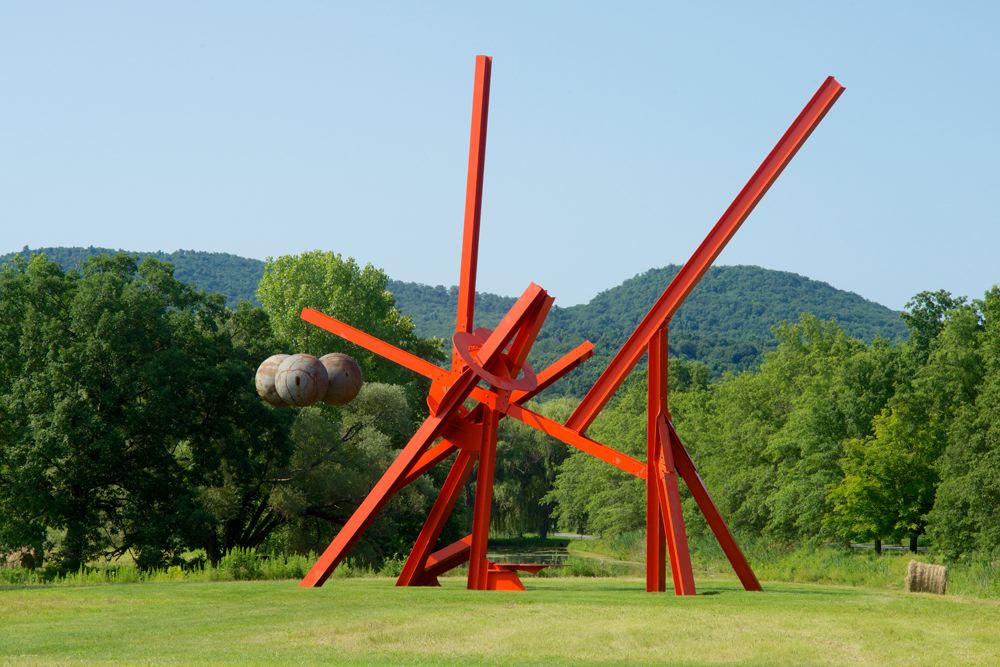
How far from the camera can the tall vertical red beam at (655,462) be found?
72.4ft

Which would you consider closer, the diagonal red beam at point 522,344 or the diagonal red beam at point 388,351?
the diagonal red beam at point 522,344

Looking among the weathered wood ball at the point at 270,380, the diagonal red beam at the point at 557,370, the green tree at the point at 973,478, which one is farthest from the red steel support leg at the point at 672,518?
the green tree at the point at 973,478

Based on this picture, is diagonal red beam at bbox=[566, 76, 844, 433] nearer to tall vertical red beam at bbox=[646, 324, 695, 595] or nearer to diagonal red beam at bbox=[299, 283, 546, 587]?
tall vertical red beam at bbox=[646, 324, 695, 595]

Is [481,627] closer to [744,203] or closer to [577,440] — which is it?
[577,440]

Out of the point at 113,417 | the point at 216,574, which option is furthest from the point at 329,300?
the point at 216,574

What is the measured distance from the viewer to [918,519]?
43.2m

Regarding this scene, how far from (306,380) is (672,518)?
20.5 feet

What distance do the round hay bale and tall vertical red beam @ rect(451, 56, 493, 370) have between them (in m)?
9.13

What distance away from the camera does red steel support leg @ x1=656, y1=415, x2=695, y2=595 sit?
840 inches

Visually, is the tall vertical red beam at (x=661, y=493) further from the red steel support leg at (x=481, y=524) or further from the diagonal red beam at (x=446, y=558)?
the diagonal red beam at (x=446, y=558)

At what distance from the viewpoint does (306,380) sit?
2102cm

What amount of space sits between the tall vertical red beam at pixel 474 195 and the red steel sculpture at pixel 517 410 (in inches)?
0.9

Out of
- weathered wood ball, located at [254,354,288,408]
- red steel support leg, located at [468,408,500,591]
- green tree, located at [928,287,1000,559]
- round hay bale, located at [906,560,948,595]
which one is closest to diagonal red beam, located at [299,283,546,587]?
red steel support leg, located at [468,408,500,591]

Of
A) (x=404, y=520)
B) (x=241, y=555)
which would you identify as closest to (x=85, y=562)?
(x=241, y=555)
